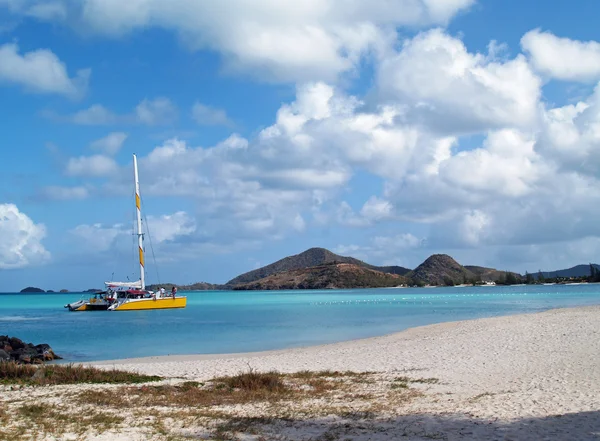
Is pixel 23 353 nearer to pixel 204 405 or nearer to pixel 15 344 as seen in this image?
pixel 15 344

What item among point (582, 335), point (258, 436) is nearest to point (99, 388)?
point (258, 436)

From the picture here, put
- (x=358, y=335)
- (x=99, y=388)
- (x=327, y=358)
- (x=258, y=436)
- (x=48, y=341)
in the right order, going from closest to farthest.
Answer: (x=258, y=436), (x=99, y=388), (x=327, y=358), (x=358, y=335), (x=48, y=341)

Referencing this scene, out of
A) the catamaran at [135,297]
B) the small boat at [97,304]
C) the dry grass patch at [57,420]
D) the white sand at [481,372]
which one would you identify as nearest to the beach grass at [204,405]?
the dry grass patch at [57,420]

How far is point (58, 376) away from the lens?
1552cm

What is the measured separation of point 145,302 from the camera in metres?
66.7

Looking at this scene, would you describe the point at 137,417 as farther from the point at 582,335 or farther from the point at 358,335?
the point at 358,335

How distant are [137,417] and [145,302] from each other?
5847cm

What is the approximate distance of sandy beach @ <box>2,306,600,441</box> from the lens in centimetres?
919

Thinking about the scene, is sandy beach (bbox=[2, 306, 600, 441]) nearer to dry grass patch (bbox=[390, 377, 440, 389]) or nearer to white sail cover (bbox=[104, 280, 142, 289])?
dry grass patch (bbox=[390, 377, 440, 389])

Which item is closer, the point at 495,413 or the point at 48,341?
the point at 495,413

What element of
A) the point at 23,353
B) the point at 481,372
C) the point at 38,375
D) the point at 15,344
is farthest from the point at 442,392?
the point at 15,344

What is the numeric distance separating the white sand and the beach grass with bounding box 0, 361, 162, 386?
1866mm

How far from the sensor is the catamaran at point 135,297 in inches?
2478

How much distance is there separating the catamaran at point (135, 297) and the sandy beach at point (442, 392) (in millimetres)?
40470
